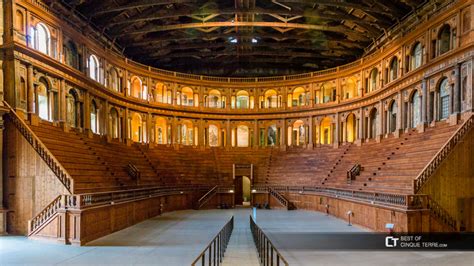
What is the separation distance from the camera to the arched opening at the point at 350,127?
115 feet

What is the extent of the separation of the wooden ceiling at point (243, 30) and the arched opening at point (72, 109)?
6129 mm

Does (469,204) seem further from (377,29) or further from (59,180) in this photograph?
(59,180)

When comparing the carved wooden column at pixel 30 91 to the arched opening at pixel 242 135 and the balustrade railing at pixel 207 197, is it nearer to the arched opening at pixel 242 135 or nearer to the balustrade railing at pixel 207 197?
the balustrade railing at pixel 207 197

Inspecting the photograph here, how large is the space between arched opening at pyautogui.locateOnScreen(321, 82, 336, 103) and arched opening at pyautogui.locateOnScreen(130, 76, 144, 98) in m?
19.5

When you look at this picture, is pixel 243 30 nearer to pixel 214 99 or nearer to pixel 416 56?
pixel 214 99

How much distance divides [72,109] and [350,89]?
26035mm

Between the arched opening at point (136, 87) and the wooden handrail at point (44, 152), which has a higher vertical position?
the arched opening at point (136, 87)

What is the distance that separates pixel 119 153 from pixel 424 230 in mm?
22671

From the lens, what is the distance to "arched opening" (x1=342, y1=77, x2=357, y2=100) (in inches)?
1364

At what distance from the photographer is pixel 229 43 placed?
33.1m

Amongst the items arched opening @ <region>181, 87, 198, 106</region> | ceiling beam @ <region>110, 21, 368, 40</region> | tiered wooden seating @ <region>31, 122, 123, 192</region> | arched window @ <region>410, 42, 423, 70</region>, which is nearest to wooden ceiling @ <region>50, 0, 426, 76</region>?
ceiling beam @ <region>110, 21, 368, 40</region>

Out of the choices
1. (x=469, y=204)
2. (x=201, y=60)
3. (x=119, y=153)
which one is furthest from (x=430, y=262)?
(x=201, y=60)

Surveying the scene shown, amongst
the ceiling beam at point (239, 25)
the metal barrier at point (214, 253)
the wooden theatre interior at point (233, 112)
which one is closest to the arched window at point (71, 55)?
the wooden theatre interior at point (233, 112)

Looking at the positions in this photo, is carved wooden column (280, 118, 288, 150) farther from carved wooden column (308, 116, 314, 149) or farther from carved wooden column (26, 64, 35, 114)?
carved wooden column (26, 64, 35, 114)
